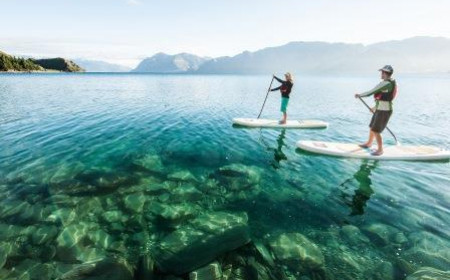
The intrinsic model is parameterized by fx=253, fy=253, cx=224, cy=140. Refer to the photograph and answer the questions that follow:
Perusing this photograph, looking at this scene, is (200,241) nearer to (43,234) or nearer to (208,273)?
(208,273)

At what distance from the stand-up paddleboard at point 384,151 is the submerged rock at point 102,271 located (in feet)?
38.6

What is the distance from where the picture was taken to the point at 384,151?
1460cm

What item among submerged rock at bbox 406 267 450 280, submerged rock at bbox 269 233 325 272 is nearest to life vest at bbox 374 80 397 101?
submerged rock at bbox 406 267 450 280

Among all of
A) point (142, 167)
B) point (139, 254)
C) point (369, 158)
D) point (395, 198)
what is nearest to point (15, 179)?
point (142, 167)

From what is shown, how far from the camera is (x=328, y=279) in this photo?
253 inches

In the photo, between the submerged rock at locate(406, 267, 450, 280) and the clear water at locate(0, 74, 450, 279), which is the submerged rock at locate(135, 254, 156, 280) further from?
the submerged rock at locate(406, 267, 450, 280)

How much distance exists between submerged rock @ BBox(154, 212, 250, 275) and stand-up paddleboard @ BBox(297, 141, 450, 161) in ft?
26.1

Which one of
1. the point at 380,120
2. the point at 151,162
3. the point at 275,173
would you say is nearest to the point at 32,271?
the point at 151,162

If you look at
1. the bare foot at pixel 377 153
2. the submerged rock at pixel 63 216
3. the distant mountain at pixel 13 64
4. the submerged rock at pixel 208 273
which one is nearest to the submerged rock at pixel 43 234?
the submerged rock at pixel 63 216

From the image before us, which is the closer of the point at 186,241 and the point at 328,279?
the point at 328,279

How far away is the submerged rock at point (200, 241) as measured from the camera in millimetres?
6796

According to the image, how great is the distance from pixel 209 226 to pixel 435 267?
6326 millimetres

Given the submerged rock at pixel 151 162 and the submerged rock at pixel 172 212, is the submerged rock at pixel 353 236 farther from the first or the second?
the submerged rock at pixel 151 162

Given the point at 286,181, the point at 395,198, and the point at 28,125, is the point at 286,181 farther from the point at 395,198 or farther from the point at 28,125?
the point at 28,125
